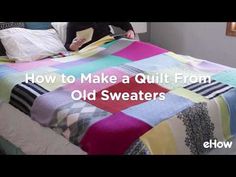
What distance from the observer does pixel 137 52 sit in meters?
2.46

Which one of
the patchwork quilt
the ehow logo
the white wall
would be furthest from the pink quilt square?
the white wall

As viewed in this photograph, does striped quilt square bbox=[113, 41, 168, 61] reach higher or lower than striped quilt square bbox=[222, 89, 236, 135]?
higher

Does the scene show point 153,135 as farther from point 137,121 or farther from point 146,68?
point 146,68

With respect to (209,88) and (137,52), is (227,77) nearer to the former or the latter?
(209,88)

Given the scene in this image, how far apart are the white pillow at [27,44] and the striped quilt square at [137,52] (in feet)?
1.83

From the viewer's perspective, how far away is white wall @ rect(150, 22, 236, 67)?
327 centimetres

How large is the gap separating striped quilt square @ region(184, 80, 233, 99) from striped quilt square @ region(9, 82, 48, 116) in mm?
855

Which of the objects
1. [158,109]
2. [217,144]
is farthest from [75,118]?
[217,144]

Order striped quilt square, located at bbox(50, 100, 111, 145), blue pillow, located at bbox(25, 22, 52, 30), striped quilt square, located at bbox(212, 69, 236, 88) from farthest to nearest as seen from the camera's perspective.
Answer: blue pillow, located at bbox(25, 22, 52, 30) → striped quilt square, located at bbox(212, 69, 236, 88) → striped quilt square, located at bbox(50, 100, 111, 145)

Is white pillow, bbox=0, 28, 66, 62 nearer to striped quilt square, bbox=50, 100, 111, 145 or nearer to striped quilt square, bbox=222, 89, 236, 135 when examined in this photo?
striped quilt square, bbox=50, 100, 111, 145

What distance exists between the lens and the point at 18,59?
93.4 inches

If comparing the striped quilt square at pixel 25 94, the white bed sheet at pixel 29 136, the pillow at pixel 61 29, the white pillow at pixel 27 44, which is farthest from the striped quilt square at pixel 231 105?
the pillow at pixel 61 29

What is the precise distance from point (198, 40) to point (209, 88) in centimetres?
178
